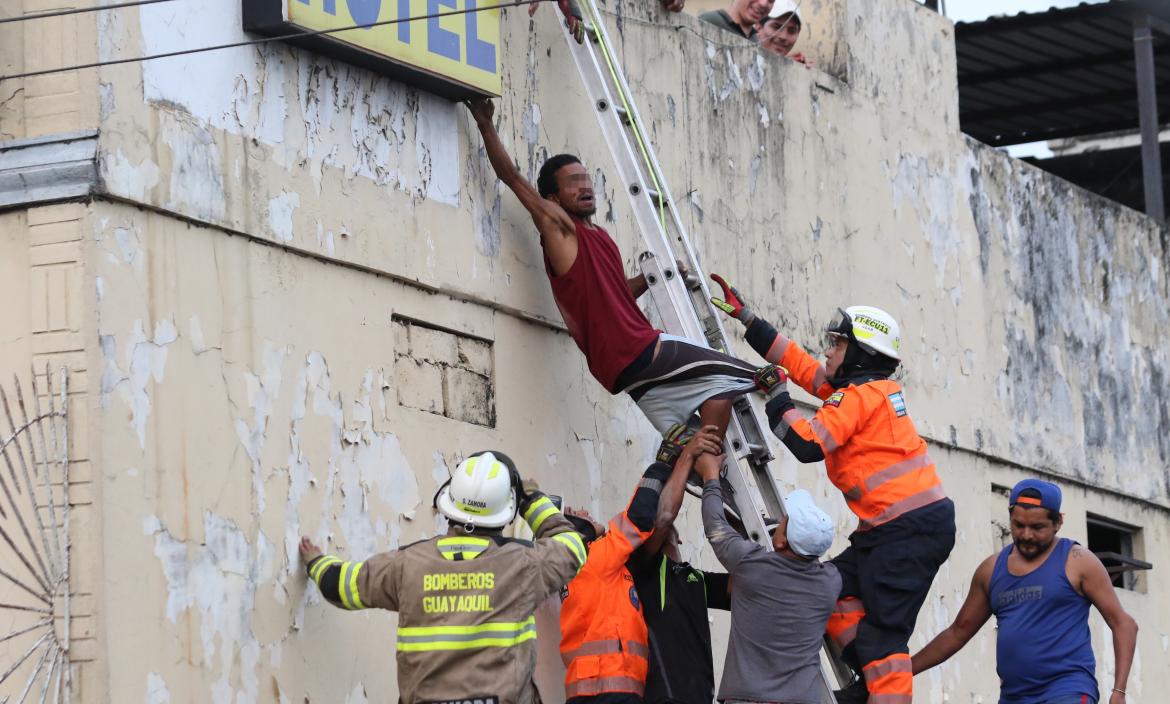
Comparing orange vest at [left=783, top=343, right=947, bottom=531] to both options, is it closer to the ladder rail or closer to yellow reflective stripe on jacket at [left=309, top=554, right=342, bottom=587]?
the ladder rail

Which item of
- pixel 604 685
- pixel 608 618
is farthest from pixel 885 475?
pixel 604 685

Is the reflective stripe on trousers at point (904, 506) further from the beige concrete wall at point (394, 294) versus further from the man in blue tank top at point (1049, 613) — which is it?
the beige concrete wall at point (394, 294)

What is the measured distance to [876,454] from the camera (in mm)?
8828

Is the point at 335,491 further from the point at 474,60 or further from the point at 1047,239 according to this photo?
the point at 1047,239

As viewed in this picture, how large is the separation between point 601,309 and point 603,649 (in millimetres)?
1560

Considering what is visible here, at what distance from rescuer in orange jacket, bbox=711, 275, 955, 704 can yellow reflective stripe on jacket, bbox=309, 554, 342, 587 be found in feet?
7.10

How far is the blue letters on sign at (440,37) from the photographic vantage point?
28.1 feet

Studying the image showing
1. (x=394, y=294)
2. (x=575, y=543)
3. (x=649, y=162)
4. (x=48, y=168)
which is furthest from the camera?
(x=649, y=162)

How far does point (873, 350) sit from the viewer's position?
8.88m

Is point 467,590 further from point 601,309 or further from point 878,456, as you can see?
point 878,456

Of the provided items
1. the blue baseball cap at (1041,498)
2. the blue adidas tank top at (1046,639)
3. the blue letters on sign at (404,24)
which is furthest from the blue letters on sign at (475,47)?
the blue adidas tank top at (1046,639)

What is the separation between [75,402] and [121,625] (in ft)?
2.59

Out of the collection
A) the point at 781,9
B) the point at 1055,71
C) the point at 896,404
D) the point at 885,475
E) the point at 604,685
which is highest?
the point at 1055,71

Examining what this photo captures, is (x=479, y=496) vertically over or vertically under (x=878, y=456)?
under
